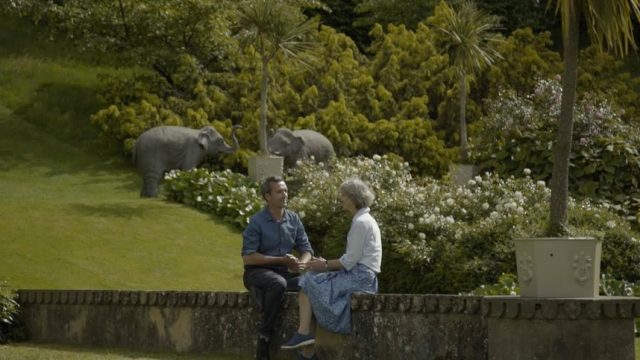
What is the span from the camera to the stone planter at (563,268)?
10242 mm

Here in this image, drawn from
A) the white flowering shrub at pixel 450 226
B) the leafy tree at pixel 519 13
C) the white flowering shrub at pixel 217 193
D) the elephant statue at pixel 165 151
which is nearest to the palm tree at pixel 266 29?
the elephant statue at pixel 165 151

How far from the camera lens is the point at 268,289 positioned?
12.3 m

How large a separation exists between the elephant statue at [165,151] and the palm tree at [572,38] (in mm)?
10862

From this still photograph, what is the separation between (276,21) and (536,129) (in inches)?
225

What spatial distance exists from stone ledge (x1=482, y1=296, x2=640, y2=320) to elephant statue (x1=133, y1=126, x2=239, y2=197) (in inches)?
626

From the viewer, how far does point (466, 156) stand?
96.6 ft

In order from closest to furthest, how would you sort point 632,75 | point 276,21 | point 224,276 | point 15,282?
point 15,282 → point 224,276 → point 276,21 → point 632,75

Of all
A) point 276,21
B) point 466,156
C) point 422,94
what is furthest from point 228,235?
point 422,94

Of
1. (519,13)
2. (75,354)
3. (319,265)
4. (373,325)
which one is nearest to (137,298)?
(75,354)

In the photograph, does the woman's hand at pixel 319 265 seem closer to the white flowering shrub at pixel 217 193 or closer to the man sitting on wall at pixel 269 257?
the man sitting on wall at pixel 269 257

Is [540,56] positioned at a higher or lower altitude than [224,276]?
higher

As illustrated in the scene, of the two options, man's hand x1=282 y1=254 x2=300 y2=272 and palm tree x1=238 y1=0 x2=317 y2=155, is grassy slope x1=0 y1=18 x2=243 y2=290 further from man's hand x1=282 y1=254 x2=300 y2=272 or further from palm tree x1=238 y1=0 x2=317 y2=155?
man's hand x1=282 y1=254 x2=300 y2=272

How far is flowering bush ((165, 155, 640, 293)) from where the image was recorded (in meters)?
18.0

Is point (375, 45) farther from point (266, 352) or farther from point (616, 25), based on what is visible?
point (266, 352)
